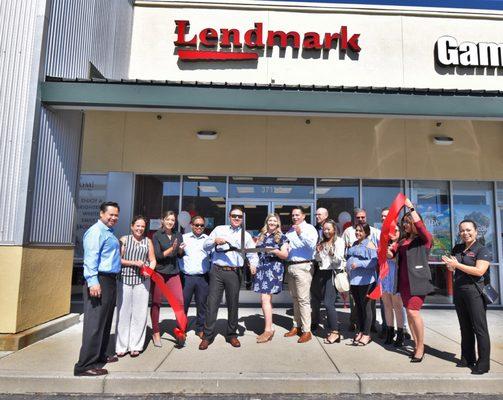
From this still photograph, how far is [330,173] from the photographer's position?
29.7ft

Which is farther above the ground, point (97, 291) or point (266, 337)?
point (97, 291)

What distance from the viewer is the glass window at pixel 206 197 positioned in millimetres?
8992

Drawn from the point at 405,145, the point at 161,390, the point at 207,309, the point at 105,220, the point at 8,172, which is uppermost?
the point at 405,145

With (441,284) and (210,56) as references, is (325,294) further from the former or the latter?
(210,56)

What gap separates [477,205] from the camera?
9.27 m

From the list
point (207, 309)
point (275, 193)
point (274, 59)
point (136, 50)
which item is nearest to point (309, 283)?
point (207, 309)

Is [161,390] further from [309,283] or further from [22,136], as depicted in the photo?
[22,136]

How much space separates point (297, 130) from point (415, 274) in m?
5.13

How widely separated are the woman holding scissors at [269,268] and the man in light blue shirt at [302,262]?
0.55 ft

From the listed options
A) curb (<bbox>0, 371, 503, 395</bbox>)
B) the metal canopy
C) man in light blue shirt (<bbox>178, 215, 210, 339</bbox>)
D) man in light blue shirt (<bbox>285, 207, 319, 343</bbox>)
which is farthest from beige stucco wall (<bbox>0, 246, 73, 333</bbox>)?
man in light blue shirt (<bbox>285, 207, 319, 343</bbox>)

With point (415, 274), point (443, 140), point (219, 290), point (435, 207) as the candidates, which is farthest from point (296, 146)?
point (415, 274)

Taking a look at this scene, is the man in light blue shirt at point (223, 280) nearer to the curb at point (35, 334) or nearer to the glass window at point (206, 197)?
the curb at point (35, 334)

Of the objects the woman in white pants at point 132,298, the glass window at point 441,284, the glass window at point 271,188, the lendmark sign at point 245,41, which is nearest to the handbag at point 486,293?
the woman in white pants at point 132,298

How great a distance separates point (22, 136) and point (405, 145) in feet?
25.1
